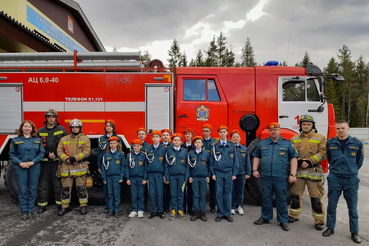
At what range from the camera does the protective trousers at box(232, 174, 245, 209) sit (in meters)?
4.54

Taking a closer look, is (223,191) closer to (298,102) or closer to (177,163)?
(177,163)

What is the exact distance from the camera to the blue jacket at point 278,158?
386 centimetres

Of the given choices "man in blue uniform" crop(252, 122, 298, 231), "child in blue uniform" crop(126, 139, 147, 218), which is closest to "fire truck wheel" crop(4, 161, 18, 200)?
"child in blue uniform" crop(126, 139, 147, 218)

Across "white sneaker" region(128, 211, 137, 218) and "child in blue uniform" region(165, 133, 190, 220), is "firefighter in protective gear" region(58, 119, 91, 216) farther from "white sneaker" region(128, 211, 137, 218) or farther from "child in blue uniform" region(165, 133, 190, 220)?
"child in blue uniform" region(165, 133, 190, 220)

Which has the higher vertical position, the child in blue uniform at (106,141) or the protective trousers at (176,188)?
the child in blue uniform at (106,141)

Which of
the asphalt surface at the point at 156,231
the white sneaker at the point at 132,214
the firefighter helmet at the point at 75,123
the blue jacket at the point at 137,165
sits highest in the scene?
the firefighter helmet at the point at 75,123

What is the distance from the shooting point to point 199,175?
4207 mm

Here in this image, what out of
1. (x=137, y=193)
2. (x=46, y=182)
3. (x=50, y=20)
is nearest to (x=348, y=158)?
(x=137, y=193)

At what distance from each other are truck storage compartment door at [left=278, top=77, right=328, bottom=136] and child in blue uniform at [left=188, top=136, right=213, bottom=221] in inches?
74.5

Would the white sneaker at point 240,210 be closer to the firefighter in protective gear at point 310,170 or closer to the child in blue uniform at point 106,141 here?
the firefighter in protective gear at point 310,170

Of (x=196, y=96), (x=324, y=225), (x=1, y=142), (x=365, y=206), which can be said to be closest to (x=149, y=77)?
(x=196, y=96)

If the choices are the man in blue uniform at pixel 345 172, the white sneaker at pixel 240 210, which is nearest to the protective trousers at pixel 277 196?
the white sneaker at pixel 240 210

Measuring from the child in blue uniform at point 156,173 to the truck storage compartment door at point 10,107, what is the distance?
2792 mm

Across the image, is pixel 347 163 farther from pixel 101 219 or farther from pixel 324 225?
pixel 101 219
